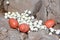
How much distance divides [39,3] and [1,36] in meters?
0.51

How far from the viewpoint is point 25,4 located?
2074mm

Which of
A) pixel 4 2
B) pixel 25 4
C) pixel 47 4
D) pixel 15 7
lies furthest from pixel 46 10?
pixel 4 2

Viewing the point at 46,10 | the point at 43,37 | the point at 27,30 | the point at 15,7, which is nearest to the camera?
the point at 43,37

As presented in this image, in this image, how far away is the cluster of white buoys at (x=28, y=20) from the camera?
187 centimetres

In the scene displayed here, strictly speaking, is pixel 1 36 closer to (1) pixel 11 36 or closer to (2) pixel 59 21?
(1) pixel 11 36

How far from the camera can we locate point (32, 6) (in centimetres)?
203

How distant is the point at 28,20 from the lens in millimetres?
1997

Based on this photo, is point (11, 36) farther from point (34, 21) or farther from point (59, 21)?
point (59, 21)

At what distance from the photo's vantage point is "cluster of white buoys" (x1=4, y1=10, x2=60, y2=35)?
6.14 feet

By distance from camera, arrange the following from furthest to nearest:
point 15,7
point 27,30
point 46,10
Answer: point 15,7 < point 46,10 < point 27,30

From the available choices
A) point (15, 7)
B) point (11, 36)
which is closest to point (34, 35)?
point (11, 36)

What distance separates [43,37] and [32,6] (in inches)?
16.6

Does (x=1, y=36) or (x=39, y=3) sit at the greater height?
(x=39, y=3)

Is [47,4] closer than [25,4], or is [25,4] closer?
[47,4]
